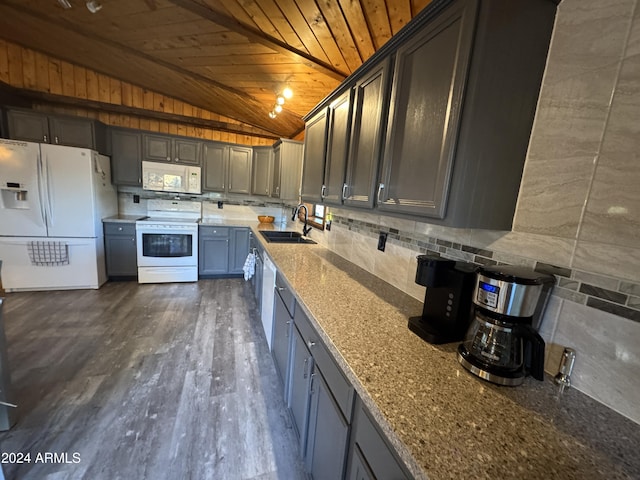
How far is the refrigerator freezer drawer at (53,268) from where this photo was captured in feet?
9.93

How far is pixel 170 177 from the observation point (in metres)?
3.88

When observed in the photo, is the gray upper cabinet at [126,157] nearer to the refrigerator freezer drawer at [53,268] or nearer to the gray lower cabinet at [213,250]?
the refrigerator freezer drawer at [53,268]

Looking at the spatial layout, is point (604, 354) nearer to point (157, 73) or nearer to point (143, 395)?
point (143, 395)

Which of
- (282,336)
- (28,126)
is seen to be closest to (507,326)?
(282,336)

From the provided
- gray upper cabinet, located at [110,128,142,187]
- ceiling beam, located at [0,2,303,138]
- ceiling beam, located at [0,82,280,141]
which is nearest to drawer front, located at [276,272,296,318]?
ceiling beam, located at [0,2,303,138]

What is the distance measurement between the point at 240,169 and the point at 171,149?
1043mm

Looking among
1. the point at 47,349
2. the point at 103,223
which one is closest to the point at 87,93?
the point at 103,223

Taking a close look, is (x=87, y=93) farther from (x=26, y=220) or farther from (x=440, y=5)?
(x=440, y=5)

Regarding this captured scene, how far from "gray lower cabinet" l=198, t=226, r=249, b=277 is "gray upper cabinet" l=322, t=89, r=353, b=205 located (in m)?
2.58

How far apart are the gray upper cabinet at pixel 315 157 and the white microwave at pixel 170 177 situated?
96.1 inches

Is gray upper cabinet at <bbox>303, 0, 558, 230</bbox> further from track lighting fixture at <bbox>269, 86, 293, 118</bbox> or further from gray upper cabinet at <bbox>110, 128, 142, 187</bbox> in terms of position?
gray upper cabinet at <bbox>110, 128, 142, 187</bbox>

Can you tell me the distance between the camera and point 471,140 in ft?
2.70

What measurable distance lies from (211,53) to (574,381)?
3.37 metres

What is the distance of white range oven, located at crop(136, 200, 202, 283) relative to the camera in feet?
11.7
